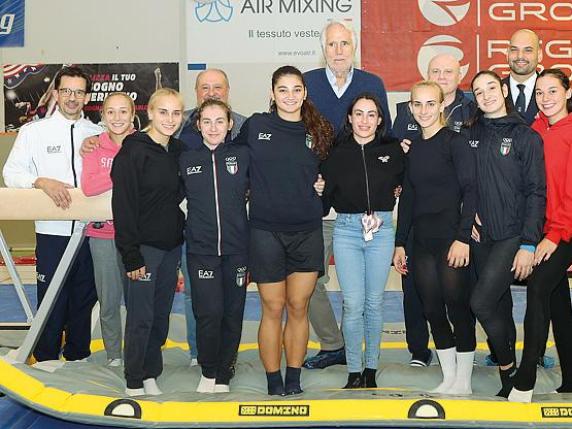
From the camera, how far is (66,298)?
4.57 metres

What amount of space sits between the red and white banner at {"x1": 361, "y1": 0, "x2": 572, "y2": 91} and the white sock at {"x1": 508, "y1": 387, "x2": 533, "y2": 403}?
21.6 ft

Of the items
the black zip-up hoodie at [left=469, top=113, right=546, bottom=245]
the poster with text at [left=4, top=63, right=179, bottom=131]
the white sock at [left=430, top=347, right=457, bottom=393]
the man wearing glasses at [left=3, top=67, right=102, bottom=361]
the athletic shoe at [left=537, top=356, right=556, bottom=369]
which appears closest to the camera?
the black zip-up hoodie at [left=469, top=113, right=546, bottom=245]

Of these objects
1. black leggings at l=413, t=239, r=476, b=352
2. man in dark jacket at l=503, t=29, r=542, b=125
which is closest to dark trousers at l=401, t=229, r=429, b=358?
black leggings at l=413, t=239, r=476, b=352

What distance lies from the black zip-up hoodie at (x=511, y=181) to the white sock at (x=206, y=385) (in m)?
1.62

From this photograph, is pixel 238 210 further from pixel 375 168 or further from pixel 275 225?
pixel 375 168

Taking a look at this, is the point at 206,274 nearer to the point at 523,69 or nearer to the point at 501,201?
the point at 501,201

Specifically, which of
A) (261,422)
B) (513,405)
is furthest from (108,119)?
(513,405)

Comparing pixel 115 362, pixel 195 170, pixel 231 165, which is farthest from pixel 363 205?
pixel 115 362

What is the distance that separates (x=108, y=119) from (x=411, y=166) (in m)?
1.67

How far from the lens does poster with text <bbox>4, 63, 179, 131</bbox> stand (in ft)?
32.6

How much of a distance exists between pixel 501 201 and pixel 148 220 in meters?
1.75

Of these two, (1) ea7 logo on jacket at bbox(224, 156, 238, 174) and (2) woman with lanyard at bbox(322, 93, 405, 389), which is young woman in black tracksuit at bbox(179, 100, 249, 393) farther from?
(2) woman with lanyard at bbox(322, 93, 405, 389)

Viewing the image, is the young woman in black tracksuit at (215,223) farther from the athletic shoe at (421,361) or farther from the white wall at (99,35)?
the white wall at (99,35)

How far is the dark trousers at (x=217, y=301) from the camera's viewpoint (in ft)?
12.7
